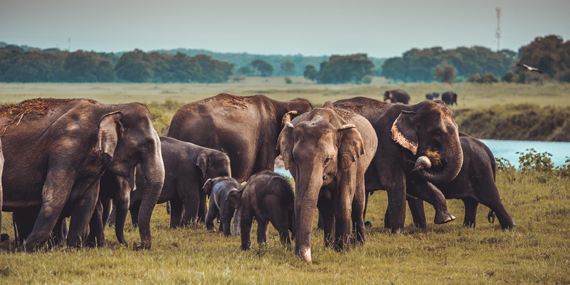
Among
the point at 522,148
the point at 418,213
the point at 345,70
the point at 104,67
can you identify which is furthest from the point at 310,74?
the point at 418,213

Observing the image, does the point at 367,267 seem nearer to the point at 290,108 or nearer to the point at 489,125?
the point at 290,108

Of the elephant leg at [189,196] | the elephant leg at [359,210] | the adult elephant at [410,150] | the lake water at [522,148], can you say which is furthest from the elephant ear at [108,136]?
the lake water at [522,148]

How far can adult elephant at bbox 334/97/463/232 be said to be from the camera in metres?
11.5

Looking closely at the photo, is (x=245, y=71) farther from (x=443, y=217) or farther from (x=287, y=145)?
(x=287, y=145)

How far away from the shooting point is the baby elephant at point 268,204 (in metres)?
9.61

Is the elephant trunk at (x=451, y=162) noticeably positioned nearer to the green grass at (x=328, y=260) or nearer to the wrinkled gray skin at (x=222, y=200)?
the green grass at (x=328, y=260)

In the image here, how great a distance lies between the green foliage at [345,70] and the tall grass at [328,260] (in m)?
150

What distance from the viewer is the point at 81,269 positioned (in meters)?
8.01

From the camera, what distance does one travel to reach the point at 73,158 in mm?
9211

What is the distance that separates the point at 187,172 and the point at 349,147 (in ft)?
14.6

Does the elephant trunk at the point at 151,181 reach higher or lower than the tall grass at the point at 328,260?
higher

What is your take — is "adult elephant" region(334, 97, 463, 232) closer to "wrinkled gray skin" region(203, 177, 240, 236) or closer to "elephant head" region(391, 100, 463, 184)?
"elephant head" region(391, 100, 463, 184)

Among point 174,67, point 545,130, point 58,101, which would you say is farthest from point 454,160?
point 174,67

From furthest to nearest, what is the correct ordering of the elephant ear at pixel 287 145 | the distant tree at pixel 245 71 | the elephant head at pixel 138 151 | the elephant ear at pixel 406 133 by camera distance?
the distant tree at pixel 245 71 → the elephant ear at pixel 406 133 → the elephant head at pixel 138 151 → the elephant ear at pixel 287 145
